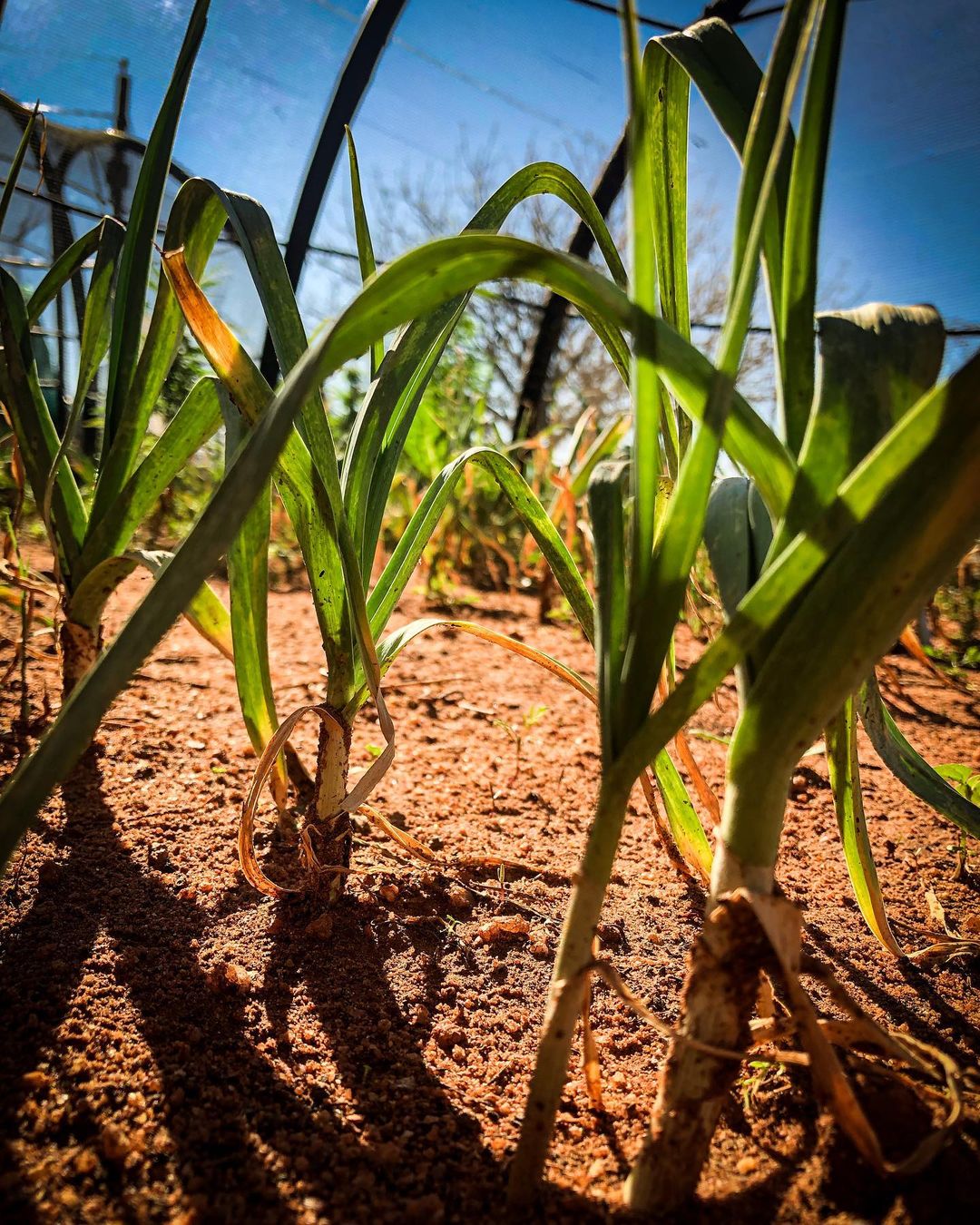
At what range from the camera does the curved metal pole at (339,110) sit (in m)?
1.80

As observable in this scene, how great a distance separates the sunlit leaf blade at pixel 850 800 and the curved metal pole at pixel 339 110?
1.74 m

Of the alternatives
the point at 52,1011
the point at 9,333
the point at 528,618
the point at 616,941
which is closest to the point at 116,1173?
the point at 52,1011

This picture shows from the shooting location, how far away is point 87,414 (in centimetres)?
260

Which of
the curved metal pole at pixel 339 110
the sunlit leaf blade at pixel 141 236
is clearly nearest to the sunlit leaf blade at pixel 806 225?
the sunlit leaf blade at pixel 141 236

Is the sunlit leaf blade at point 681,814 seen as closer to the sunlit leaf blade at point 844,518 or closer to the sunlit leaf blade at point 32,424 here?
the sunlit leaf blade at point 844,518

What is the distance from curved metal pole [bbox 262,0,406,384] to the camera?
1804mm

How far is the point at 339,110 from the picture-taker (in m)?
1.90

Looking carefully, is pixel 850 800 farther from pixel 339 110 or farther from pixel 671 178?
pixel 339 110

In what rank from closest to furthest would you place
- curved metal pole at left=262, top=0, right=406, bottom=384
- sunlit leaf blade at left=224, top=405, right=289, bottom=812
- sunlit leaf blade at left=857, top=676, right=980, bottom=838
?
sunlit leaf blade at left=857, top=676, right=980, bottom=838, sunlit leaf blade at left=224, top=405, right=289, bottom=812, curved metal pole at left=262, top=0, right=406, bottom=384

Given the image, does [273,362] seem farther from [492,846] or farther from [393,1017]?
[393,1017]

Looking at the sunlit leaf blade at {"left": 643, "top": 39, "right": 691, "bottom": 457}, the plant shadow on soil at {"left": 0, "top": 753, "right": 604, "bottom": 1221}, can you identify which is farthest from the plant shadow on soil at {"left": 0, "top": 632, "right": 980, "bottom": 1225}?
the sunlit leaf blade at {"left": 643, "top": 39, "right": 691, "bottom": 457}

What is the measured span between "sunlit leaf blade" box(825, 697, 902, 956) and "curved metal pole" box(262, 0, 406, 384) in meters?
1.74

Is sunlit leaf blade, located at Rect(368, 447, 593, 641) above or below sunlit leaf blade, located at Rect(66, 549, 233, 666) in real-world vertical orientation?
above

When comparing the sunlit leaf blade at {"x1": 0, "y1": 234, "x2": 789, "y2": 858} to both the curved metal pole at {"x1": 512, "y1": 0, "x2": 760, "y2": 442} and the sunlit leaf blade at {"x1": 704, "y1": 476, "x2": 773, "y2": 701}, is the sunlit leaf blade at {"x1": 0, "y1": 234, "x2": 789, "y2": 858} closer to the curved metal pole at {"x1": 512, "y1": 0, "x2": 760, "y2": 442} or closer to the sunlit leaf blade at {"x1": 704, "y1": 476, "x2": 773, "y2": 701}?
the sunlit leaf blade at {"x1": 704, "y1": 476, "x2": 773, "y2": 701}
